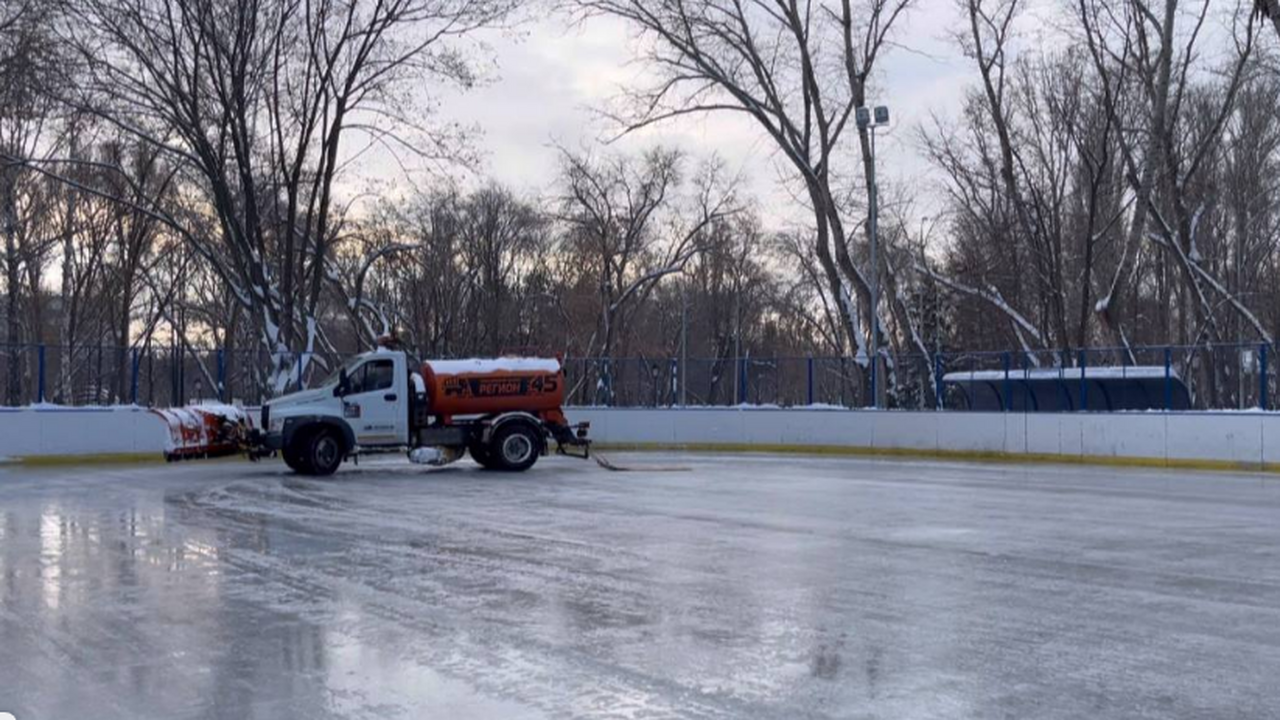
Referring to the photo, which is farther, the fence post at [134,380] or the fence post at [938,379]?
the fence post at [938,379]

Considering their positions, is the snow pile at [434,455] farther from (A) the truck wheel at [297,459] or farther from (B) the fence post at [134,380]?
(B) the fence post at [134,380]

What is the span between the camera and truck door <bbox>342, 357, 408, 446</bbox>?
27344 millimetres

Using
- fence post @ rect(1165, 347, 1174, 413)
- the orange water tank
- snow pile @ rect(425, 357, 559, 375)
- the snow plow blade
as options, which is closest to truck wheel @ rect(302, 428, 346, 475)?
the snow plow blade

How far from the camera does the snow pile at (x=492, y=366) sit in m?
28.3

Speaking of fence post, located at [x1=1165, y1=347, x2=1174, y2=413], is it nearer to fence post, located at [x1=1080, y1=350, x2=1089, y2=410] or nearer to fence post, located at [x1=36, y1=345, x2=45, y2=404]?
fence post, located at [x1=1080, y1=350, x2=1089, y2=410]

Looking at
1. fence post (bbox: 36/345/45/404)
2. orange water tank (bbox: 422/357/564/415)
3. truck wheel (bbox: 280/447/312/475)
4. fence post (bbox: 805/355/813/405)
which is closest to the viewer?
truck wheel (bbox: 280/447/312/475)

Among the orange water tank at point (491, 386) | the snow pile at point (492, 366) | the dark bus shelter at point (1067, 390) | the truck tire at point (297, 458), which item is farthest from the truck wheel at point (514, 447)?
the dark bus shelter at point (1067, 390)

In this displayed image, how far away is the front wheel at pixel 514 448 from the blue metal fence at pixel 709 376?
12.0 ft

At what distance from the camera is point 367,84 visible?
38.0 meters

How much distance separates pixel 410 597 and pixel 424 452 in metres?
17.6

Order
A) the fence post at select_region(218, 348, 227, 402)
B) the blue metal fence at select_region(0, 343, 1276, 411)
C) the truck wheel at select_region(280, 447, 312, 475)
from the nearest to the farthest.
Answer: the truck wheel at select_region(280, 447, 312, 475), the blue metal fence at select_region(0, 343, 1276, 411), the fence post at select_region(218, 348, 227, 402)

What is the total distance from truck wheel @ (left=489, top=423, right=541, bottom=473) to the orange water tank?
1.70ft

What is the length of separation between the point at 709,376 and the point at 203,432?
17.4 metres

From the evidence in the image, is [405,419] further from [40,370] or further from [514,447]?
[40,370]
